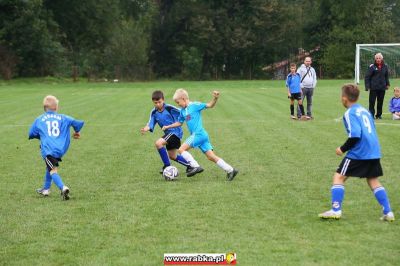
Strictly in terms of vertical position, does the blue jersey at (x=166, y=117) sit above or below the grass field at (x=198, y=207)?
above

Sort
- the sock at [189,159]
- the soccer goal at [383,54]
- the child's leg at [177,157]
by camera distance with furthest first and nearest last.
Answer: the soccer goal at [383,54] → the child's leg at [177,157] → the sock at [189,159]

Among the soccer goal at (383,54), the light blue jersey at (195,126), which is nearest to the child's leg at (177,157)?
the light blue jersey at (195,126)

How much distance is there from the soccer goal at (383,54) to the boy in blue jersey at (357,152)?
2752 centimetres

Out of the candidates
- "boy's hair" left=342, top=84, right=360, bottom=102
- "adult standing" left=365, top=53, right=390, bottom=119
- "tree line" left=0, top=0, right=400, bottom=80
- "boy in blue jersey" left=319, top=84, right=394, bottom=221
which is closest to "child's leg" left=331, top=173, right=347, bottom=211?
"boy in blue jersey" left=319, top=84, right=394, bottom=221

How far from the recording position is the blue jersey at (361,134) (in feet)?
22.9

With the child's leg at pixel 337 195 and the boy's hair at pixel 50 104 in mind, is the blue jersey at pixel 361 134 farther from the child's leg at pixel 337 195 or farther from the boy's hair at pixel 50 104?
the boy's hair at pixel 50 104

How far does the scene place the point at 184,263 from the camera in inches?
219

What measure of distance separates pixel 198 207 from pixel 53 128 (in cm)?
238

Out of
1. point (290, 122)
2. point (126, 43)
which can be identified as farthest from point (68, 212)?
point (126, 43)

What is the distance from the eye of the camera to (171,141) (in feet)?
34.2

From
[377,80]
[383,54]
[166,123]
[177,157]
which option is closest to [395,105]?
[377,80]

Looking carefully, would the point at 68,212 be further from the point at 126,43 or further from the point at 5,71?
the point at 126,43

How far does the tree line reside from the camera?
6228 cm

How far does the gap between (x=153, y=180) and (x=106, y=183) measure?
731mm
